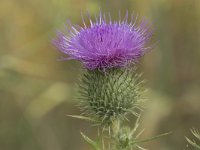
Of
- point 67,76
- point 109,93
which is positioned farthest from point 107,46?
point 67,76

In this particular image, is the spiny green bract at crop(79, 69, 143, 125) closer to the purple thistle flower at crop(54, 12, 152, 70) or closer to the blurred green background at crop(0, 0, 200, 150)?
the purple thistle flower at crop(54, 12, 152, 70)

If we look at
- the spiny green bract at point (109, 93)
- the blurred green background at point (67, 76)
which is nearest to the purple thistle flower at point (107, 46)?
the spiny green bract at point (109, 93)

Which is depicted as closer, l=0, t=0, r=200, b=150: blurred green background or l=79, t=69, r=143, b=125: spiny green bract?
l=79, t=69, r=143, b=125: spiny green bract

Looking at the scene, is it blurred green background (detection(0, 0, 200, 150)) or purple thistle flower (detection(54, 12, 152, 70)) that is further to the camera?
blurred green background (detection(0, 0, 200, 150))

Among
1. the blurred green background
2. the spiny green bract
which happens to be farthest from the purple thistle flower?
the blurred green background

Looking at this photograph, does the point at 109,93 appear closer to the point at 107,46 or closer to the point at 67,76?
the point at 107,46

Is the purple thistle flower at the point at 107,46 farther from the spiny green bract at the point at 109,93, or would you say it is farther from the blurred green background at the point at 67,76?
the blurred green background at the point at 67,76

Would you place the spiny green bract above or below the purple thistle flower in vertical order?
below

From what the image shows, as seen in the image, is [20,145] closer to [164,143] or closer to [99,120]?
[164,143]
